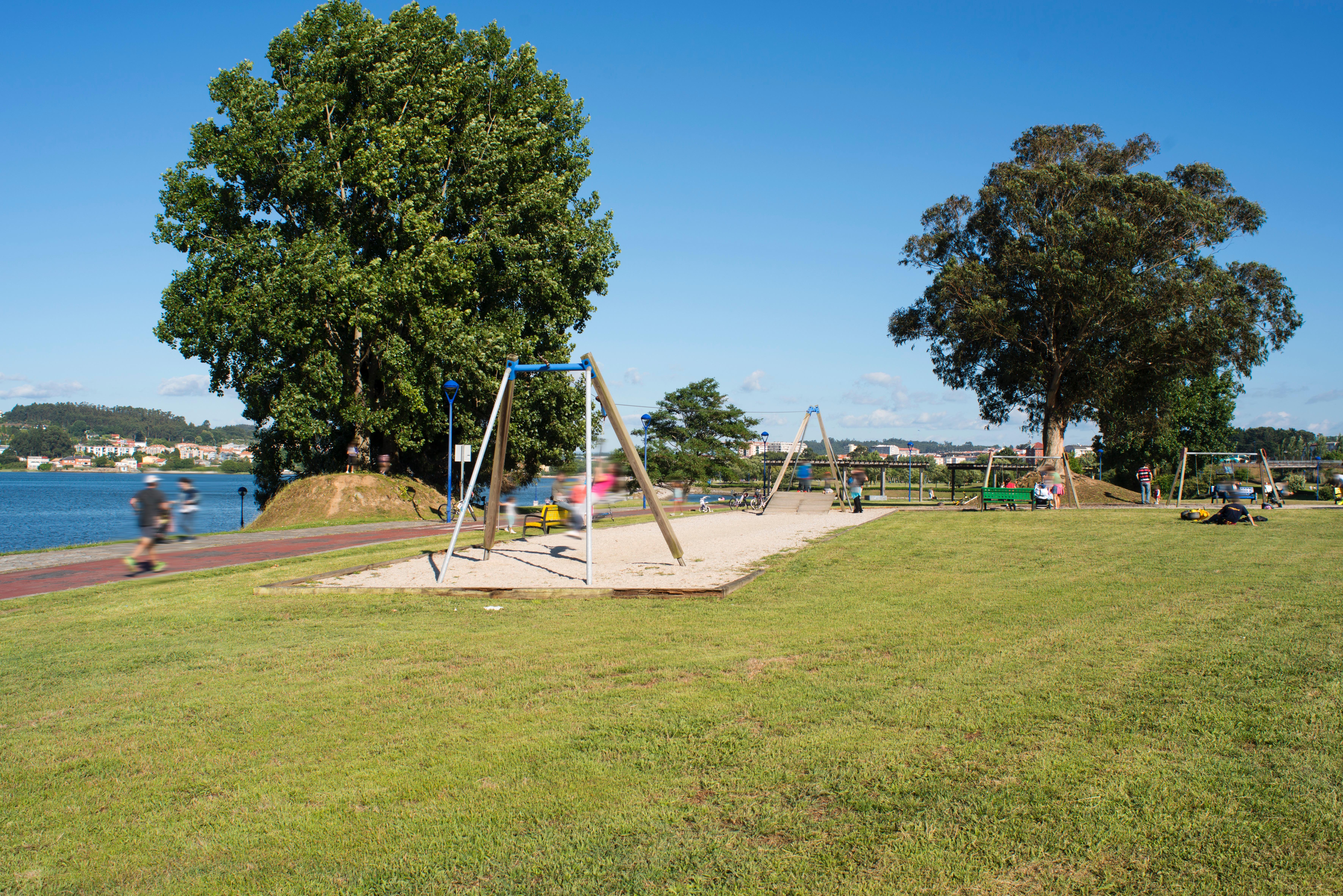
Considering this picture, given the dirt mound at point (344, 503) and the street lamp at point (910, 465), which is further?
the street lamp at point (910, 465)

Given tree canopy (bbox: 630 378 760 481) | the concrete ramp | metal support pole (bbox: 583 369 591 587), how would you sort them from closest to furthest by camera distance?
metal support pole (bbox: 583 369 591 587) → the concrete ramp → tree canopy (bbox: 630 378 760 481)

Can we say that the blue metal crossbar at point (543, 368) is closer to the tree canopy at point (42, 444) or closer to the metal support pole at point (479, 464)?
the metal support pole at point (479, 464)

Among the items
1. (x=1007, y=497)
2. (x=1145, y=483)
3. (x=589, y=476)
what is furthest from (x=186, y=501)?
(x=1145, y=483)

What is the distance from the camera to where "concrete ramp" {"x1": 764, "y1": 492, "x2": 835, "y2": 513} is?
31.7m

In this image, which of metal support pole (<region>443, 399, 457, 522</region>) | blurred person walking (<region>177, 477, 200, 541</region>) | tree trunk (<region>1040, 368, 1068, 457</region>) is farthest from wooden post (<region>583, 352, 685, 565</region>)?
tree trunk (<region>1040, 368, 1068, 457</region>)

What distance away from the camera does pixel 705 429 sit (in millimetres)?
62750

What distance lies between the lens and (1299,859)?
327cm

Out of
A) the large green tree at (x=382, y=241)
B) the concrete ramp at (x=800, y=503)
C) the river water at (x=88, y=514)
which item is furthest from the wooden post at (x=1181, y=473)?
the river water at (x=88, y=514)

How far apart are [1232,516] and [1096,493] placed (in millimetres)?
17501

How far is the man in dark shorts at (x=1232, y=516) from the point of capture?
2223 cm

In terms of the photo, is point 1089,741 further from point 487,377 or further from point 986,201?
point 986,201

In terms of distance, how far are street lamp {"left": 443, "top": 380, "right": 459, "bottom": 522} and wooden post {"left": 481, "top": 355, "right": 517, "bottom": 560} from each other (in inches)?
416

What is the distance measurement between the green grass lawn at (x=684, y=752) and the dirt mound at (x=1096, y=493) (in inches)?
1220

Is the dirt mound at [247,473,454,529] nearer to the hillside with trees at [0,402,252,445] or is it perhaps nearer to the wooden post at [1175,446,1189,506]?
the hillside with trees at [0,402,252,445]
